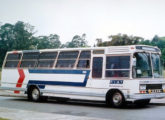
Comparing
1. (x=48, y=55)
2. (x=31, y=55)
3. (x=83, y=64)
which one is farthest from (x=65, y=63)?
(x=31, y=55)

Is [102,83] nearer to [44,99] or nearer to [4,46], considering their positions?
[44,99]

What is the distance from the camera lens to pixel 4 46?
4481 inches

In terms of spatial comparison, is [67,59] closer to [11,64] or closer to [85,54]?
[85,54]

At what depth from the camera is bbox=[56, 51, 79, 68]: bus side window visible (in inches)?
773

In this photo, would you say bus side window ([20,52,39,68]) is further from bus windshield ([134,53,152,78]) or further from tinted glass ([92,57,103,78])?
bus windshield ([134,53,152,78])

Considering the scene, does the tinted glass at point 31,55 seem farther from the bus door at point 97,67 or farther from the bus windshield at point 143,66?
the bus windshield at point 143,66

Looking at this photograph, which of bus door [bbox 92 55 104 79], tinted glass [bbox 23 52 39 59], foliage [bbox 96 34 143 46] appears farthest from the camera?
foliage [bbox 96 34 143 46]

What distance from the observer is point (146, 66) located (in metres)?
17.0

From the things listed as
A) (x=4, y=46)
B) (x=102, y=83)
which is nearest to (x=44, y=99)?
(x=102, y=83)

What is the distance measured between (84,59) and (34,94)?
4666 millimetres

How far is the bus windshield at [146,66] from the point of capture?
16.6 metres

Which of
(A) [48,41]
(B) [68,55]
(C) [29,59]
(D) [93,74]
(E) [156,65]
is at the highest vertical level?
(A) [48,41]

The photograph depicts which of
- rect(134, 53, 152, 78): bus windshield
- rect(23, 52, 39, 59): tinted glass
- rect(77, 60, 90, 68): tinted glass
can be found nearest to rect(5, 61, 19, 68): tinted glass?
rect(23, 52, 39, 59): tinted glass

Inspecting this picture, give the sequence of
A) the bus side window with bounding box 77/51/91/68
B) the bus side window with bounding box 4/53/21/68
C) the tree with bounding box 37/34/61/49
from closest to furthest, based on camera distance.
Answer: the bus side window with bounding box 77/51/91/68 → the bus side window with bounding box 4/53/21/68 → the tree with bounding box 37/34/61/49
